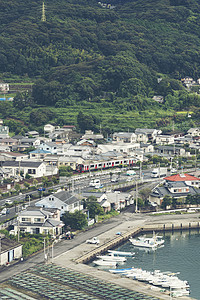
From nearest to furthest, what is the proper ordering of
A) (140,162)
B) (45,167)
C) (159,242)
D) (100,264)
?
(100,264) < (159,242) < (45,167) < (140,162)

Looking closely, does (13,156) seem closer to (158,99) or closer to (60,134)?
(60,134)

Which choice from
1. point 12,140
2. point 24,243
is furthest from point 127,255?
point 12,140

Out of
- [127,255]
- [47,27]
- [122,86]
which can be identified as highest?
[47,27]

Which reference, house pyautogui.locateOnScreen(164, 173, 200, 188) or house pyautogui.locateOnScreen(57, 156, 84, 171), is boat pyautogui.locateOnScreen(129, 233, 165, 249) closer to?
house pyautogui.locateOnScreen(164, 173, 200, 188)

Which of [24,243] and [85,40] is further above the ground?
[85,40]

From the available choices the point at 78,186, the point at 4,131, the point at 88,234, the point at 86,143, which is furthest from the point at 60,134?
the point at 88,234

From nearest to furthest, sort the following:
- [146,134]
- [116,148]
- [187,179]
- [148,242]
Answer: [148,242] → [187,179] → [116,148] → [146,134]

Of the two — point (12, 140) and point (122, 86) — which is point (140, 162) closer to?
point (12, 140)

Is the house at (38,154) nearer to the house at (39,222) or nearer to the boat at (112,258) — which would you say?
the house at (39,222)
